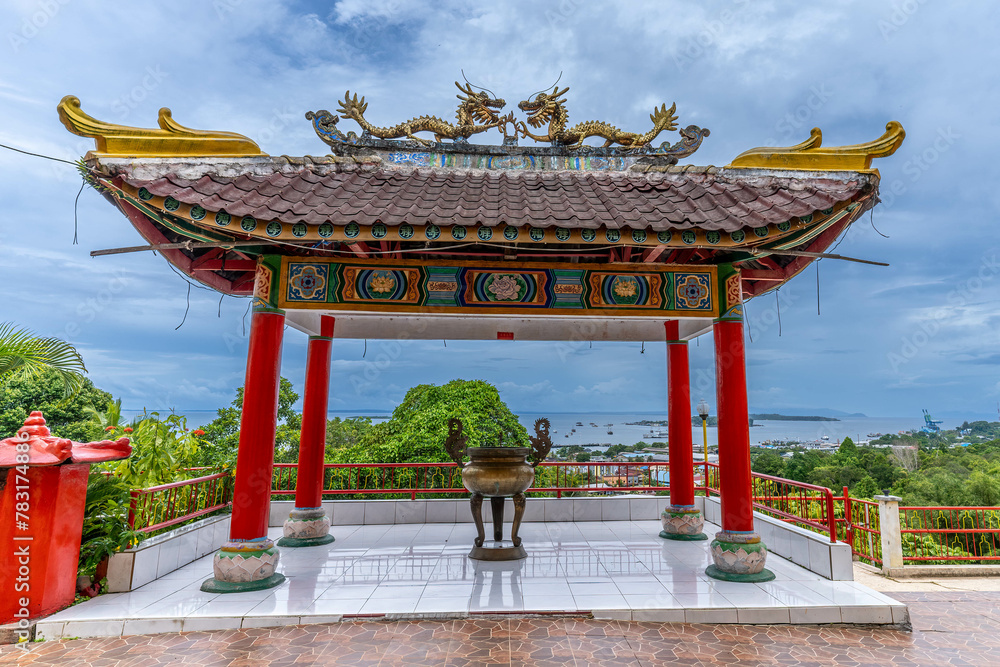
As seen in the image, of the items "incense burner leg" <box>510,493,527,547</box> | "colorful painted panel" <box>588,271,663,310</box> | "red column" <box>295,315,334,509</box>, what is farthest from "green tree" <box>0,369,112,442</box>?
"colorful painted panel" <box>588,271,663,310</box>

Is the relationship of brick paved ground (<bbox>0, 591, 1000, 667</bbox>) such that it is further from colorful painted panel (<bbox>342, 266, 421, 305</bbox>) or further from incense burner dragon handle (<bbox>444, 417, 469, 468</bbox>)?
colorful painted panel (<bbox>342, 266, 421, 305</bbox>)

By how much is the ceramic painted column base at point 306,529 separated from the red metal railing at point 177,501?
964 millimetres

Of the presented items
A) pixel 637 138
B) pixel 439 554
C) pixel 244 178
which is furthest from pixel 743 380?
pixel 244 178

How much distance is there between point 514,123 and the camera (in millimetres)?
7309

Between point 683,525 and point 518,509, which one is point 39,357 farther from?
point 683,525

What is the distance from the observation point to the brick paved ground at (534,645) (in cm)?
376

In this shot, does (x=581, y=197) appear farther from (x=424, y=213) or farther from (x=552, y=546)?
(x=552, y=546)

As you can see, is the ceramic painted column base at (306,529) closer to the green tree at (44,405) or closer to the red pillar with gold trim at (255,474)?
the red pillar with gold trim at (255,474)

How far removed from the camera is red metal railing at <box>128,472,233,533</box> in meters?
5.32

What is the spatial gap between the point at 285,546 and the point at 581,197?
19.1 ft

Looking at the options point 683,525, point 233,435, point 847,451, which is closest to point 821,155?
point 683,525

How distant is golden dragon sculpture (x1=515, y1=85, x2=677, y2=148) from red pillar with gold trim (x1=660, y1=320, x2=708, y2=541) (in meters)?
2.73

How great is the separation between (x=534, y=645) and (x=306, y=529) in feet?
14.0

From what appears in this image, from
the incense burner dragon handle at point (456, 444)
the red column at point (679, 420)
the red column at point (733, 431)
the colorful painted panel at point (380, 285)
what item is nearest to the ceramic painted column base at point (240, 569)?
the incense burner dragon handle at point (456, 444)
